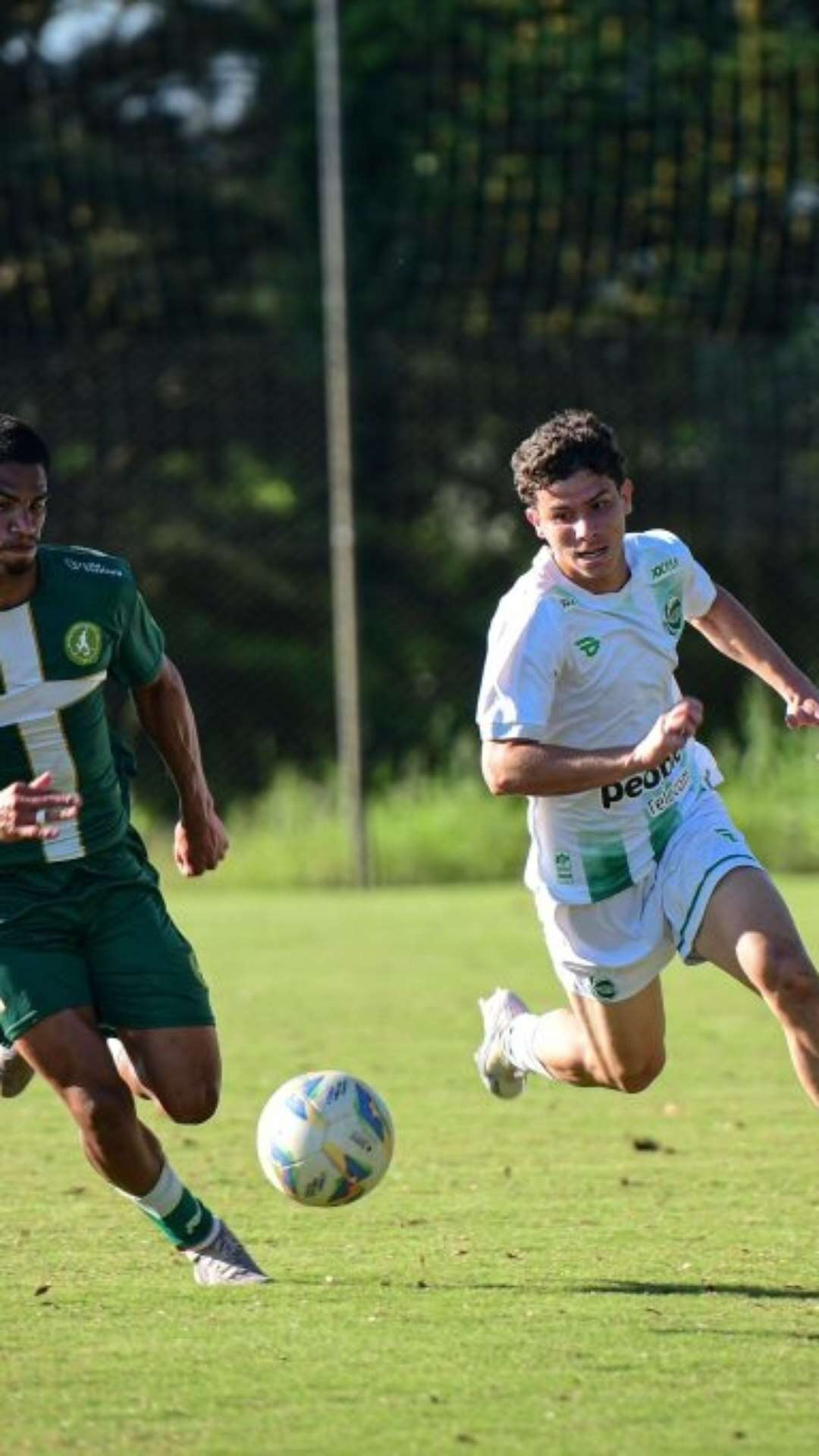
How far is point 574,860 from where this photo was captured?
672 centimetres

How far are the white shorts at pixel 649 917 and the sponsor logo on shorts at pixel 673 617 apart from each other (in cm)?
39

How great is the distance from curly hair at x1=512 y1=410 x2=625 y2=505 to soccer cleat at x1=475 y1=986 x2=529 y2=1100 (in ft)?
5.47

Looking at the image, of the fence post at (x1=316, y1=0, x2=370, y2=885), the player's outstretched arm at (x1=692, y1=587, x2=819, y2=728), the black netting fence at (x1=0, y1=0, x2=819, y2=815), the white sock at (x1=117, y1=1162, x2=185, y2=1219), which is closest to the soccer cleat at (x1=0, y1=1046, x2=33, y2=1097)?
the white sock at (x1=117, y1=1162, x2=185, y2=1219)

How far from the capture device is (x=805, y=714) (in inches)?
259

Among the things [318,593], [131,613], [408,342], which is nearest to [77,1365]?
[131,613]

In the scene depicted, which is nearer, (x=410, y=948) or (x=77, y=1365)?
(x=77, y=1365)

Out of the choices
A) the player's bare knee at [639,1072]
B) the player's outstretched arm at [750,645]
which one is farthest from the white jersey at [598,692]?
the player's bare knee at [639,1072]

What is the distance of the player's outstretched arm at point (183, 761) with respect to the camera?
20.9 feet

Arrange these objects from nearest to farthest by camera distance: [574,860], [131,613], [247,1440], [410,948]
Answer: [247,1440] → [131,613] → [574,860] → [410,948]

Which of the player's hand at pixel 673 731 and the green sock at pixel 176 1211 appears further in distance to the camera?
the green sock at pixel 176 1211

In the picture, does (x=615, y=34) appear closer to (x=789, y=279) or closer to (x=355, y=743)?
(x=789, y=279)

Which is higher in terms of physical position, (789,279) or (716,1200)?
(716,1200)

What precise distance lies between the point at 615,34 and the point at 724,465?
10.5 feet

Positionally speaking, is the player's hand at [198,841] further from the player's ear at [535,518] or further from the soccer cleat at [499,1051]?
the soccer cleat at [499,1051]
